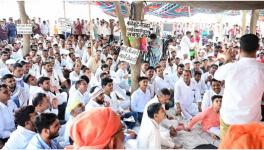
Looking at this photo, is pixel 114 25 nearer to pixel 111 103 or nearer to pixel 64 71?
pixel 64 71

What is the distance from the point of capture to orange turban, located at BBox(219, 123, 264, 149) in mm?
1341

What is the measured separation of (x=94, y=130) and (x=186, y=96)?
4077 millimetres

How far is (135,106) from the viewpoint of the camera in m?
5.03

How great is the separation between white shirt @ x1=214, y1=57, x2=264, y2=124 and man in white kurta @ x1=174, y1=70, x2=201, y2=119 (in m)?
2.79

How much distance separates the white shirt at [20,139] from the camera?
300cm

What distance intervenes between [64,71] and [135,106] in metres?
Result: 2.71

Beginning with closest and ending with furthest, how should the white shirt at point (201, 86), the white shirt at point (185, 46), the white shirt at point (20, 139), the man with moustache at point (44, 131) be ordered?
the man with moustache at point (44, 131) → the white shirt at point (20, 139) → the white shirt at point (201, 86) → the white shirt at point (185, 46)

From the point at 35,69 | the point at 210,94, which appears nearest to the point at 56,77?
the point at 35,69

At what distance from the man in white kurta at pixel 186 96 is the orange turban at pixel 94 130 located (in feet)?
12.6

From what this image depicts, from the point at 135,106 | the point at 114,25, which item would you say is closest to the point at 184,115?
the point at 135,106

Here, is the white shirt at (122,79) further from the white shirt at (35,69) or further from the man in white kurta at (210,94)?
the man in white kurta at (210,94)

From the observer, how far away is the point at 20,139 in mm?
3023

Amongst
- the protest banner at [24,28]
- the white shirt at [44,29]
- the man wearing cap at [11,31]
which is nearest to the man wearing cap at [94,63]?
the protest banner at [24,28]

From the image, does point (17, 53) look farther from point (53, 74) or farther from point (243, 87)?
point (243, 87)
